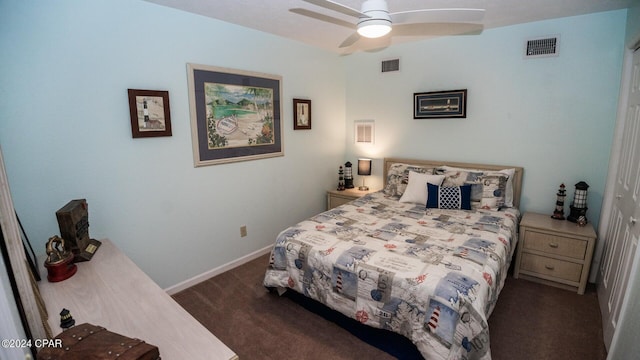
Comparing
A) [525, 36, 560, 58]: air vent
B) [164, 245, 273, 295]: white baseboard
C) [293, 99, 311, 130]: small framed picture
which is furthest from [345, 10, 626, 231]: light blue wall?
[164, 245, 273, 295]: white baseboard

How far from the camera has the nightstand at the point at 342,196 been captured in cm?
399

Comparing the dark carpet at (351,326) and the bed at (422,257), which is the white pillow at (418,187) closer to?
the bed at (422,257)

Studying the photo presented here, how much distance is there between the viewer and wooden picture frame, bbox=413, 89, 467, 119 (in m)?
3.46

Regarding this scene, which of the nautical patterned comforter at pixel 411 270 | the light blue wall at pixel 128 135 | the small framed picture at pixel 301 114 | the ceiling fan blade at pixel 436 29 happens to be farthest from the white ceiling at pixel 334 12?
the nautical patterned comforter at pixel 411 270

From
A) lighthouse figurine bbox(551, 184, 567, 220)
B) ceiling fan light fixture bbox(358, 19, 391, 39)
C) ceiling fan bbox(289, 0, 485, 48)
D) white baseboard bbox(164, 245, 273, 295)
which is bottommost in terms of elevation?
white baseboard bbox(164, 245, 273, 295)

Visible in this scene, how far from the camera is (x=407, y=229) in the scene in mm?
2584

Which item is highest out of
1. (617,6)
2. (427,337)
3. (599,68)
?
(617,6)

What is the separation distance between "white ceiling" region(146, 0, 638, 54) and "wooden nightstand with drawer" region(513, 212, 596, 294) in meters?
1.90

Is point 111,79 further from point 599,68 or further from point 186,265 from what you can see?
point 599,68

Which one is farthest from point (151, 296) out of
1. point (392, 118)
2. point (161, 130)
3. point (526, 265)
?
point (392, 118)

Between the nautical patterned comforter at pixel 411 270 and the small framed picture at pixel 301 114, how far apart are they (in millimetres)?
1323

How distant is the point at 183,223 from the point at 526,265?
3250mm

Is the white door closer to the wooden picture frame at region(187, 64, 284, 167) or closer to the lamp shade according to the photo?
the lamp shade

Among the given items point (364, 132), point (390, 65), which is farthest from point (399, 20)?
point (364, 132)
